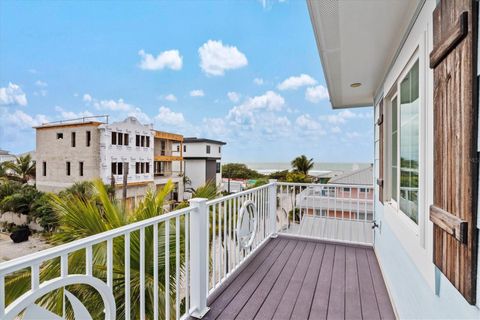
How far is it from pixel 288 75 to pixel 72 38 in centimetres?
2505

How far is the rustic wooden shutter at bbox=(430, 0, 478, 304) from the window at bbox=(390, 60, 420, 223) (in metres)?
0.59

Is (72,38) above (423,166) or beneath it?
above

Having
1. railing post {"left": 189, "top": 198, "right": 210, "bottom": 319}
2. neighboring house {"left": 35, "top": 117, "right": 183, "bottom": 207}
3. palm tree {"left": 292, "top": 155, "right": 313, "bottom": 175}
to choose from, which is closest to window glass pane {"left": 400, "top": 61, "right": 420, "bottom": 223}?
railing post {"left": 189, "top": 198, "right": 210, "bottom": 319}

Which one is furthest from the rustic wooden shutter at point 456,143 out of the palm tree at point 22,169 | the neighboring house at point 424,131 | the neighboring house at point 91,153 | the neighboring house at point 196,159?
the palm tree at point 22,169

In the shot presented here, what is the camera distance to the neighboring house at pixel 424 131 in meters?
0.89

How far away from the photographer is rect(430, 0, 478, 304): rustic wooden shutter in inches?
33.9

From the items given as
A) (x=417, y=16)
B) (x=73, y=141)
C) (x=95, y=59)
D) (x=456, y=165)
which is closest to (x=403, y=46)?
(x=417, y=16)

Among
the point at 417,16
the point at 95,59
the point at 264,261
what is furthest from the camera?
the point at 95,59

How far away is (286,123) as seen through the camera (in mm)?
36312

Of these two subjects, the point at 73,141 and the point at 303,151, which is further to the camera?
the point at 303,151

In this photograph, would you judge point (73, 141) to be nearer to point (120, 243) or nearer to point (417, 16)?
point (120, 243)

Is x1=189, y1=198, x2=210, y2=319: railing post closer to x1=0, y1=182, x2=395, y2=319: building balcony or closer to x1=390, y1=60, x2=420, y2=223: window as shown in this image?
x1=0, y1=182, x2=395, y2=319: building balcony

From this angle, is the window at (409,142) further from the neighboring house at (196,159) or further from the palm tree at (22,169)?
the palm tree at (22,169)

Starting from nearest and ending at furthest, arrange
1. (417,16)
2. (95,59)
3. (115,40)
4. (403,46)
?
(417,16)
(403,46)
(115,40)
(95,59)
